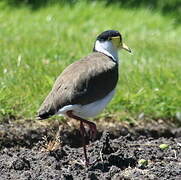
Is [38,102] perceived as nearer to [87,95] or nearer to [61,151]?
[61,151]

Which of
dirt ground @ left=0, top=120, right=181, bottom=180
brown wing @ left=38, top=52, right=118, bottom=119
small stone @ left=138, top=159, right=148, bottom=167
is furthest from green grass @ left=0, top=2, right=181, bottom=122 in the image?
small stone @ left=138, top=159, right=148, bottom=167

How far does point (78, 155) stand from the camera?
5.29 metres

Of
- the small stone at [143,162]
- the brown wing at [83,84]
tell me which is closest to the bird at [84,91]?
the brown wing at [83,84]

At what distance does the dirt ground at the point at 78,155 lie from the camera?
4.54 metres

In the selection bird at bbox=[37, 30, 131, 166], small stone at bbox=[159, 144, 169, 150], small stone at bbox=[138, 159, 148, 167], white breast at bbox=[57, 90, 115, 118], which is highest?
bird at bbox=[37, 30, 131, 166]

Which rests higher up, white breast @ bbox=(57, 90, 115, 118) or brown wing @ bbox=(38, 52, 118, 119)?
brown wing @ bbox=(38, 52, 118, 119)

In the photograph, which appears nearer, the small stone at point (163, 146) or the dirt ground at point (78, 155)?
the dirt ground at point (78, 155)

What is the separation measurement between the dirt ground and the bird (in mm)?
235

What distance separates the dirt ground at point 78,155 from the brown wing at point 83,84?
427 mm

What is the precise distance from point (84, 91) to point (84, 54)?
11.7 ft

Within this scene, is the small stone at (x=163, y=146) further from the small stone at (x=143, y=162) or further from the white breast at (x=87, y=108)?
the white breast at (x=87, y=108)

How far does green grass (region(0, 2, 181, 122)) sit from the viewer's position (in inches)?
262

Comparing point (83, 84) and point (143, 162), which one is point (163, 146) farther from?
point (83, 84)

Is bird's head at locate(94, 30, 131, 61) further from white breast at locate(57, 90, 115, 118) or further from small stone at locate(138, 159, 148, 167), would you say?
small stone at locate(138, 159, 148, 167)
